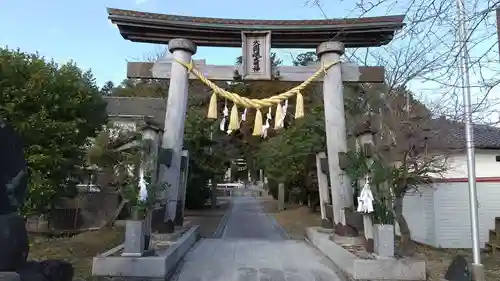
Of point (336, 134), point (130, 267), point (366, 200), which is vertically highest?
point (336, 134)

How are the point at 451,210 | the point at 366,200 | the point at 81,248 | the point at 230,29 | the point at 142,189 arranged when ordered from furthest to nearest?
the point at 451,210
the point at 230,29
the point at 81,248
the point at 142,189
the point at 366,200

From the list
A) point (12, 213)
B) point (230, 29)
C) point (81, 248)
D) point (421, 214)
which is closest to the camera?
point (12, 213)

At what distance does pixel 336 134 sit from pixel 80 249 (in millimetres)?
7077

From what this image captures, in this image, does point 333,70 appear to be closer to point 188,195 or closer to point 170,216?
point 170,216

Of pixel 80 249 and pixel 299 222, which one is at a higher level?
pixel 299 222

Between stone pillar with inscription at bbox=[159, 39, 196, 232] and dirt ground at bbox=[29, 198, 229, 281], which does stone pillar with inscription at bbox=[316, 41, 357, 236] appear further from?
dirt ground at bbox=[29, 198, 229, 281]

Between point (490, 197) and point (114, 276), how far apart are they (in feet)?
43.4

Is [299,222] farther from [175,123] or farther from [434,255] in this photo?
[175,123]

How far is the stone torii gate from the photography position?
11203mm

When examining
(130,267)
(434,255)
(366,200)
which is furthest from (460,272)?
(130,267)

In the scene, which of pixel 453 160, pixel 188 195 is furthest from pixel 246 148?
pixel 453 160

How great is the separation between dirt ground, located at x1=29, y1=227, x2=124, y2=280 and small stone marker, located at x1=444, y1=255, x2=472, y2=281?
6.27m

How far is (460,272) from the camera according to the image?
7.30 metres

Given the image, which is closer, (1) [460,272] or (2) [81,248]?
(1) [460,272]
